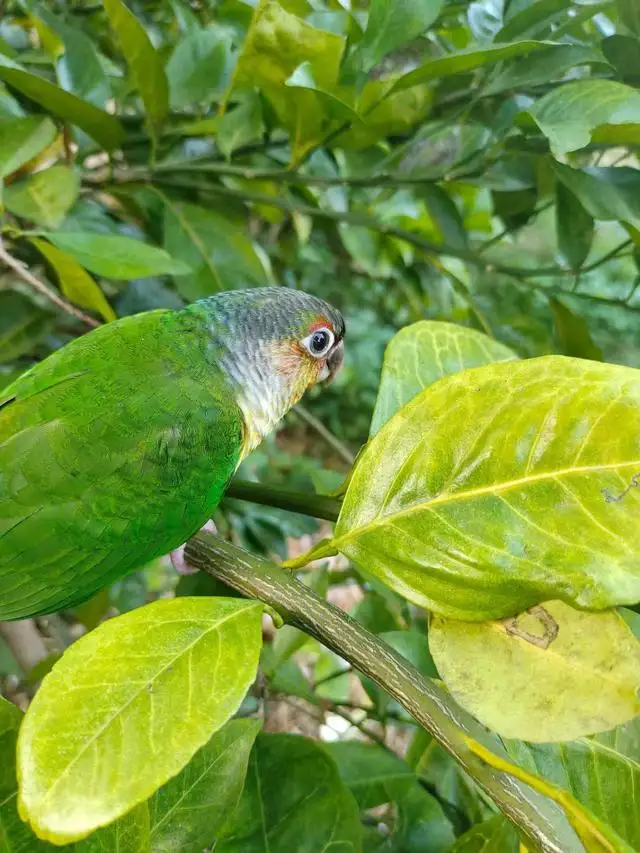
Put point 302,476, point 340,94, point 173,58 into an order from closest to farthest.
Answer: point 340,94 → point 173,58 → point 302,476

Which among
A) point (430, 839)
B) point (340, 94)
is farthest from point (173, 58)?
point (430, 839)

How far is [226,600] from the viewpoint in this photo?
37cm

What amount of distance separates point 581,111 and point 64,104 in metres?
0.48

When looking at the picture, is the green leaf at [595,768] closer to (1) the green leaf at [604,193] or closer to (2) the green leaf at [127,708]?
(2) the green leaf at [127,708]

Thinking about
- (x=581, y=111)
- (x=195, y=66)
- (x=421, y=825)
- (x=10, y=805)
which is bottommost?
(x=421, y=825)

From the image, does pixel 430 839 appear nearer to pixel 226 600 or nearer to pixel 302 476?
pixel 226 600

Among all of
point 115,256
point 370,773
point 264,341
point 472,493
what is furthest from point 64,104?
point 370,773

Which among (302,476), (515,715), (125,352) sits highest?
(125,352)

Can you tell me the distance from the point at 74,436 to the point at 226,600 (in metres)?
0.23

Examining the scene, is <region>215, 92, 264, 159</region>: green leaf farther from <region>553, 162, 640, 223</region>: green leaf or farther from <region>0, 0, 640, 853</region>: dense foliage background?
<region>553, 162, 640, 223</region>: green leaf

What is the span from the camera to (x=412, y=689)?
0.34m

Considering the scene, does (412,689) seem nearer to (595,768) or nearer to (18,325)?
(595,768)

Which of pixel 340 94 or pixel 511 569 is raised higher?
pixel 340 94

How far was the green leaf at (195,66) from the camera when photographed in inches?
30.2
